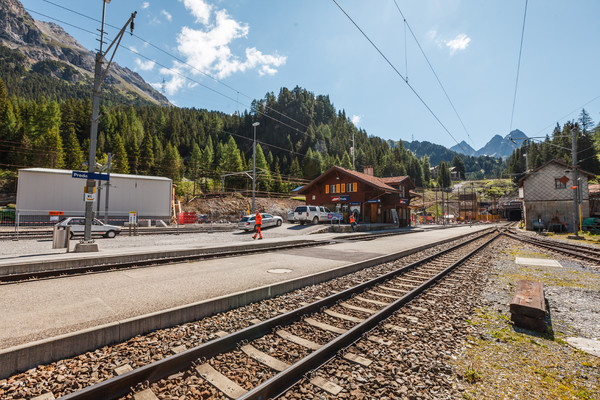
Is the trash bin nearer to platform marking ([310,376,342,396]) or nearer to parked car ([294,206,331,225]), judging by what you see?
platform marking ([310,376,342,396])

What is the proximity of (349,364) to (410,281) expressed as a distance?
196 inches

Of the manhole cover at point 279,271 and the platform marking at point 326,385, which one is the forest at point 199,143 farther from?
the platform marking at point 326,385

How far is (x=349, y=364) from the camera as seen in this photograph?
12.1ft

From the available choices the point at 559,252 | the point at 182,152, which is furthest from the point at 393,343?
the point at 182,152

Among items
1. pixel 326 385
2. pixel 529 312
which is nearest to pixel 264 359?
pixel 326 385

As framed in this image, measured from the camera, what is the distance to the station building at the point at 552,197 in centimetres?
3291

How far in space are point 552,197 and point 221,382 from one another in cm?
4565

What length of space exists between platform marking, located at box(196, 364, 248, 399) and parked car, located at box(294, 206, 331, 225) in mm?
27365

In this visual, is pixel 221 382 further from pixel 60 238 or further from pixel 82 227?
pixel 82 227

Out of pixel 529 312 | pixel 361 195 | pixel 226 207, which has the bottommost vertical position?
pixel 529 312

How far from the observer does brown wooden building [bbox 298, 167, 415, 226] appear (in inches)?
1388

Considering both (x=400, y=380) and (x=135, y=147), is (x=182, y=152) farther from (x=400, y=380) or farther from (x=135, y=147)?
(x=400, y=380)

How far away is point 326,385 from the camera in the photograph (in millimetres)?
3170

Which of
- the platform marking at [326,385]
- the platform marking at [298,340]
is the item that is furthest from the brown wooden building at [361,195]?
the platform marking at [326,385]
